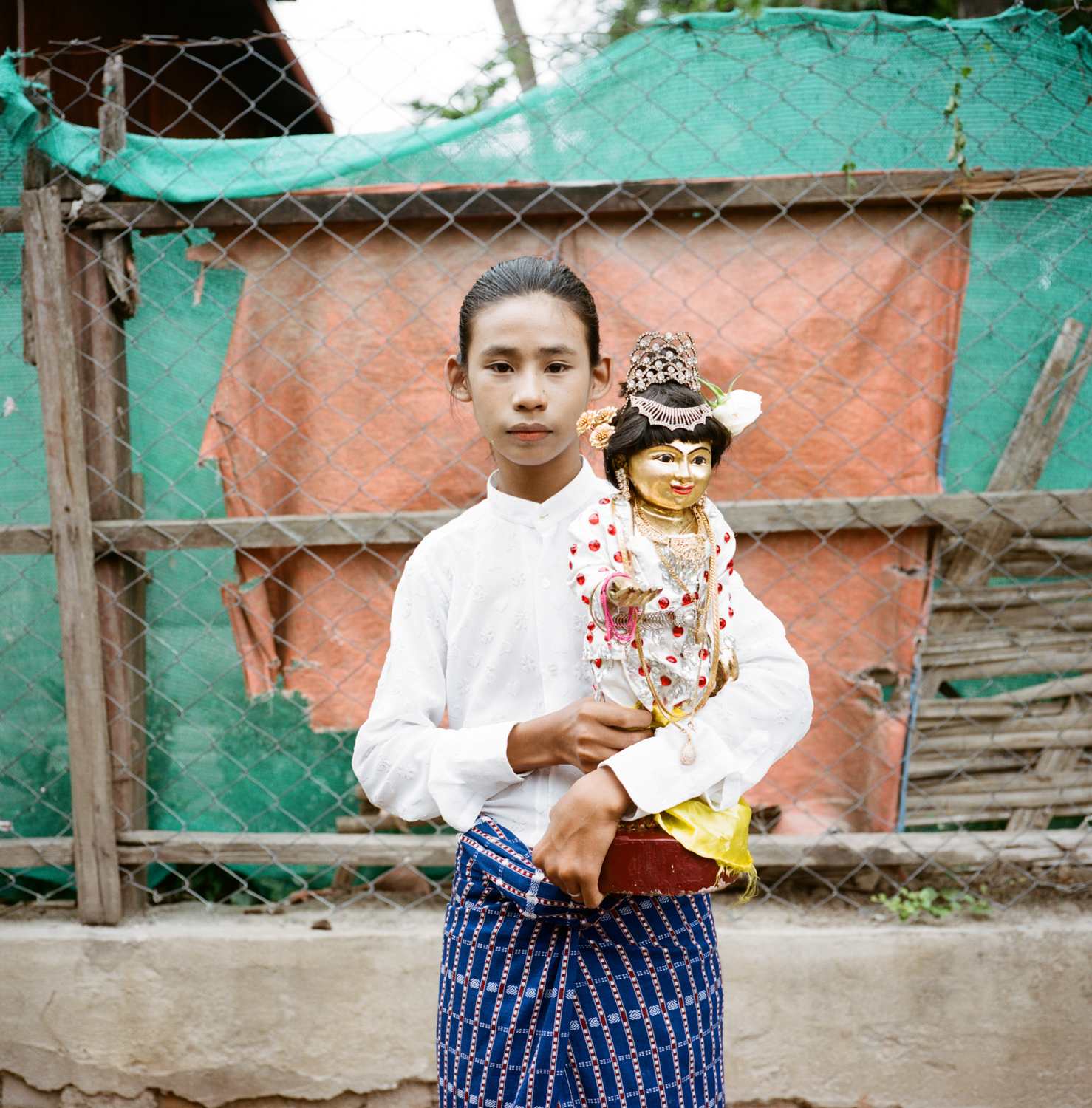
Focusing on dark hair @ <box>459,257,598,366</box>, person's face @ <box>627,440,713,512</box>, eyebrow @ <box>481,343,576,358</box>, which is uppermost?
dark hair @ <box>459,257,598,366</box>

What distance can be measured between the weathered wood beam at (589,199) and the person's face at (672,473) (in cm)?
141

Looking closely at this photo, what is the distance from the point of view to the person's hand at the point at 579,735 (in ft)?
3.86

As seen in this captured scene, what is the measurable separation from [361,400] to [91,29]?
3.20 metres

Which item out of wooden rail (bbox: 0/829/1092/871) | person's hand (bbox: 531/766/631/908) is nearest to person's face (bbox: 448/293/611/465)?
person's hand (bbox: 531/766/631/908)

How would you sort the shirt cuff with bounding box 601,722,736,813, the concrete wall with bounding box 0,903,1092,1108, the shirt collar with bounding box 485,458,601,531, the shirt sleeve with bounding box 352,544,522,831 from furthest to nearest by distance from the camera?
1. the concrete wall with bounding box 0,903,1092,1108
2. the shirt collar with bounding box 485,458,601,531
3. the shirt sleeve with bounding box 352,544,522,831
4. the shirt cuff with bounding box 601,722,736,813

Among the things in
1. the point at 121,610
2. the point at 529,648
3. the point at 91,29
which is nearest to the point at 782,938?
the point at 529,648

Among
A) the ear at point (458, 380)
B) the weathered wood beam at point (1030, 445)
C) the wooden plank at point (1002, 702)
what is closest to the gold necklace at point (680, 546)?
the ear at point (458, 380)

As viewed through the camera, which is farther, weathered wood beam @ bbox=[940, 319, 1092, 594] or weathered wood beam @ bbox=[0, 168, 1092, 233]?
weathered wood beam @ bbox=[940, 319, 1092, 594]

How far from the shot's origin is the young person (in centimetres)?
123

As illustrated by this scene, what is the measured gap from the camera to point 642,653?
3.98 ft

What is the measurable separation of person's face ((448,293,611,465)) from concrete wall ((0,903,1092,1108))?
1810 mm

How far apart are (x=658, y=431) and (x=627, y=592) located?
0.24 meters

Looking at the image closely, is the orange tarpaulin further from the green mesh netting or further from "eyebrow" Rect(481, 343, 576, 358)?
"eyebrow" Rect(481, 343, 576, 358)

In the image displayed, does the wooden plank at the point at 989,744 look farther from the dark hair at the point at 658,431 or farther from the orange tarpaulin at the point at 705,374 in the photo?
the dark hair at the point at 658,431
